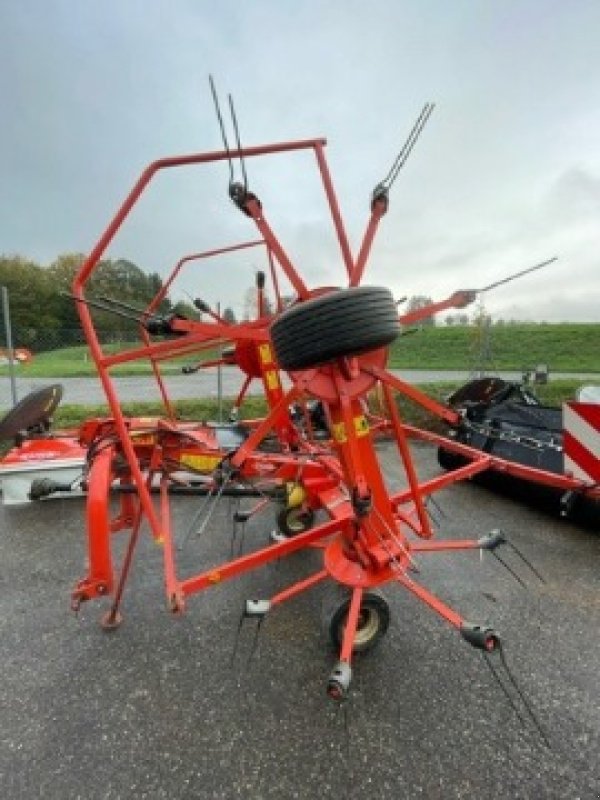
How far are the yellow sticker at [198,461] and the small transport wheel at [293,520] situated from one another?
3.28ft

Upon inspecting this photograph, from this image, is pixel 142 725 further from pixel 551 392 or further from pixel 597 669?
pixel 551 392

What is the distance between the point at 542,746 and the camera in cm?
196

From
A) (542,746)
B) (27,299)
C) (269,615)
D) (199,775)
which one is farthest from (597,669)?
(27,299)

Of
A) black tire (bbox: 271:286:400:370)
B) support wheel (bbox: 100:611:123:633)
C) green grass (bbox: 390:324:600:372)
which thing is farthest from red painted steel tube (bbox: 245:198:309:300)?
green grass (bbox: 390:324:600:372)

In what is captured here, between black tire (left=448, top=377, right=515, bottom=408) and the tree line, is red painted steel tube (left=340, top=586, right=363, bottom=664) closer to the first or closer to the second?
black tire (left=448, top=377, right=515, bottom=408)

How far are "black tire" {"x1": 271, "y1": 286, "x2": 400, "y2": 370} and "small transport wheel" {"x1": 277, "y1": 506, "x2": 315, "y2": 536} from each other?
233 centimetres

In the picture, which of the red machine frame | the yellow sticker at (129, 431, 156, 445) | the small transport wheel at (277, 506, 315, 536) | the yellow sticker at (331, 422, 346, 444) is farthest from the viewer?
the small transport wheel at (277, 506, 315, 536)

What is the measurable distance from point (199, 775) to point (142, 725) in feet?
1.25

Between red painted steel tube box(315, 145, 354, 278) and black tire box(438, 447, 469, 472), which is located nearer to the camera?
red painted steel tube box(315, 145, 354, 278)

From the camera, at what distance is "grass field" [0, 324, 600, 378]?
63.4 feet

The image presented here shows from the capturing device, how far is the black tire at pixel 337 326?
67.9 inches

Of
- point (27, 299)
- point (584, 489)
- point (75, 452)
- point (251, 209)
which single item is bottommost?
point (584, 489)

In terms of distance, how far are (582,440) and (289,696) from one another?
2750 mm

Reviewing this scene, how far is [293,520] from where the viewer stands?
13.1ft
